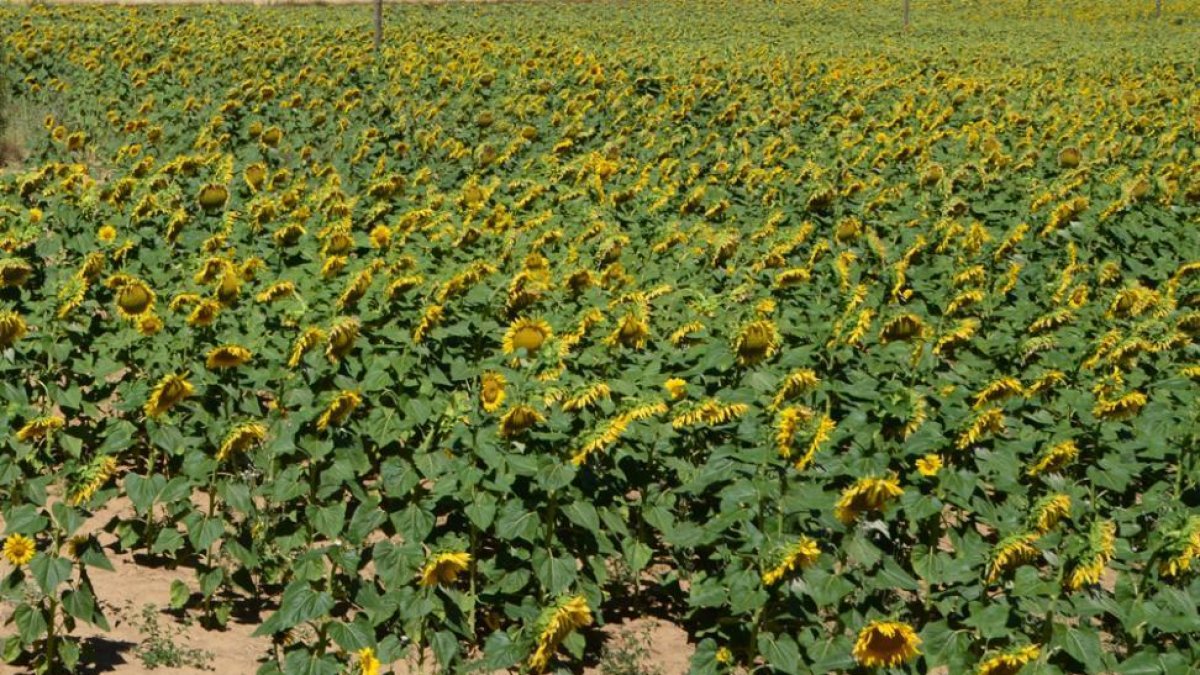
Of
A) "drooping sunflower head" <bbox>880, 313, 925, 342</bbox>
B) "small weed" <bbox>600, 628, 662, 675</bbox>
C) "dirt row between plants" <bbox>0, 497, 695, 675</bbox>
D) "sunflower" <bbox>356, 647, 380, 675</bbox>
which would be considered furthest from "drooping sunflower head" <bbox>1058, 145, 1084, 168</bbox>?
"sunflower" <bbox>356, 647, 380, 675</bbox>

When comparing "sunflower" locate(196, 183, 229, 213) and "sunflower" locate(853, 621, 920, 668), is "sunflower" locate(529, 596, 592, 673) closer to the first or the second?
"sunflower" locate(853, 621, 920, 668)

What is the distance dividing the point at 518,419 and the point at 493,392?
38 centimetres

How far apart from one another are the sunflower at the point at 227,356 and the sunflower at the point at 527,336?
1.14 m

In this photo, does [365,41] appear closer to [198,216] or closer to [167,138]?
[167,138]

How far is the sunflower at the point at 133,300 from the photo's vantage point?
5.56 metres

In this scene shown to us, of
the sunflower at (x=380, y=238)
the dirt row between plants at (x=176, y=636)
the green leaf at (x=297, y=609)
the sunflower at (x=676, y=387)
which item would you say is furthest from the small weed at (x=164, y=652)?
the sunflower at (x=380, y=238)

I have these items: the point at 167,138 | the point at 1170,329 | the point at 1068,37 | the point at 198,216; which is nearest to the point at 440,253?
the point at 198,216

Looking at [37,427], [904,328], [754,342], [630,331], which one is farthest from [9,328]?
[904,328]

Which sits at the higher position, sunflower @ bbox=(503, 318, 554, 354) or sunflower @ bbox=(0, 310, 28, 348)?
sunflower @ bbox=(0, 310, 28, 348)

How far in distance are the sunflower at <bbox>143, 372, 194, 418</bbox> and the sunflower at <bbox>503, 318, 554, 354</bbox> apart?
141 cm

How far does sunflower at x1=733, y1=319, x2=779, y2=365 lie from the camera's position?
4961 mm

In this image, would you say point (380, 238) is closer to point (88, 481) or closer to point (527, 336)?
point (527, 336)

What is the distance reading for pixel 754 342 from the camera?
196 inches

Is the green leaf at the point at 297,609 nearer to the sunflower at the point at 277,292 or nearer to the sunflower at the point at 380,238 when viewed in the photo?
the sunflower at the point at 277,292
